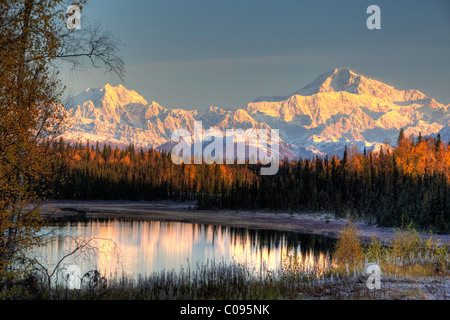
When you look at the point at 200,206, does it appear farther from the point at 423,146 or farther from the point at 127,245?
the point at 423,146

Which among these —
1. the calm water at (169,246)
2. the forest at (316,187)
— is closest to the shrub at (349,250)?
the calm water at (169,246)

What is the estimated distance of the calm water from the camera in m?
40.4

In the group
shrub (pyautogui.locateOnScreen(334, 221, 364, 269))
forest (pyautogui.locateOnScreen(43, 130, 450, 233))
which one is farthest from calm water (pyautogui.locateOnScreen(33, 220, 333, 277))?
forest (pyautogui.locateOnScreen(43, 130, 450, 233))

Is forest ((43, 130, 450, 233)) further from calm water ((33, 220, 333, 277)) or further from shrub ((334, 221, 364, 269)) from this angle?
shrub ((334, 221, 364, 269))

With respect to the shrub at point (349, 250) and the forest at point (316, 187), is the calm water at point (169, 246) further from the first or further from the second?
the forest at point (316, 187)

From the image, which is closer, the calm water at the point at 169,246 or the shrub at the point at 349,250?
the shrub at the point at 349,250

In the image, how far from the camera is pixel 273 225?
84.4 m

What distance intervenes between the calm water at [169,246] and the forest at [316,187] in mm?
19067

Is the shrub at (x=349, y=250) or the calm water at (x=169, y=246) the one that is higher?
the shrub at (x=349, y=250)

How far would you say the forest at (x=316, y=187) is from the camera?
252 feet

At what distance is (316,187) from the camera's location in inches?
5172

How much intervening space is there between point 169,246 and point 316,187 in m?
82.0

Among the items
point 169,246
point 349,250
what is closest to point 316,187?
point 169,246
